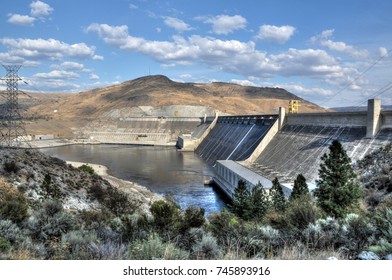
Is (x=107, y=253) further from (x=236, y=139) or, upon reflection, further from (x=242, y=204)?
(x=236, y=139)

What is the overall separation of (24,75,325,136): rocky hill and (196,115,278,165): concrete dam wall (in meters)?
37.2

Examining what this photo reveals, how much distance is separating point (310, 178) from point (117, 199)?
33.6ft

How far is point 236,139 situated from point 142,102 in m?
57.2

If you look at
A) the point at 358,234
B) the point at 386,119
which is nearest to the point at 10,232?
the point at 358,234

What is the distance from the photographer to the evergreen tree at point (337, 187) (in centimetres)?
955

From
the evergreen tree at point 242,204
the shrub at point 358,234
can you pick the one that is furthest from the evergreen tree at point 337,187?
the shrub at point 358,234

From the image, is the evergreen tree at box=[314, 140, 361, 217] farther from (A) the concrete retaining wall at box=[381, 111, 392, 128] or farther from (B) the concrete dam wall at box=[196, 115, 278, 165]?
(B) the concrete dam wall at box=[196, 115, 278, 165]

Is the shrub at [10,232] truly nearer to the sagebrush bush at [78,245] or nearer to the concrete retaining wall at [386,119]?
the sagebrush bush at [78,245]

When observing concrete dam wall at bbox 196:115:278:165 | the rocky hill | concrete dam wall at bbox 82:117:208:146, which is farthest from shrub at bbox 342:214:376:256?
the rocky hill

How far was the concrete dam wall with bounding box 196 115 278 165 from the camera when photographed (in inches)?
1296
